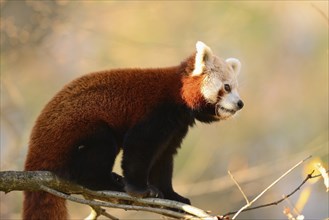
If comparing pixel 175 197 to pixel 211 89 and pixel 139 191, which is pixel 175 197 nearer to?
pixel 139 191

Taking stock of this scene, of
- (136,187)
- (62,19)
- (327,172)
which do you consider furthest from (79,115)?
(62,19)

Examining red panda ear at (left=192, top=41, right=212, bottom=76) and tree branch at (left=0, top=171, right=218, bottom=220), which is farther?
red panda ear at (left=192, top=41, right=212, bottom=76)

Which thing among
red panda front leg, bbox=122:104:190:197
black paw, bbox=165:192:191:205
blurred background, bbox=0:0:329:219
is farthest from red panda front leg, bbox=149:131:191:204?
blurred background, bbox=0:0:329:219

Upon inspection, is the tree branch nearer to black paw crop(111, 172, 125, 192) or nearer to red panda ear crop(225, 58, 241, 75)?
black paw crop(111, 172, 125, 192)

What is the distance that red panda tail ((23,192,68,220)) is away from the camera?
450 centimetres

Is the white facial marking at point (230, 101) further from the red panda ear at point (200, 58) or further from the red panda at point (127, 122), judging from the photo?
the red panda ear at point (200, 58)

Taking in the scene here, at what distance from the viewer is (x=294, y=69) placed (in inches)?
545

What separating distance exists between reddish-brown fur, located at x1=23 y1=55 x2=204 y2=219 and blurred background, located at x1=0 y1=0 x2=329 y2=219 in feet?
9.12

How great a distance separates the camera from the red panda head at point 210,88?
507cm

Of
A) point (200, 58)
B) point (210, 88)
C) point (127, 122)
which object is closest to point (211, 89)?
point (210, 88)

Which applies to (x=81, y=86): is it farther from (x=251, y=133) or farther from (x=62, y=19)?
(x=251, y=133)

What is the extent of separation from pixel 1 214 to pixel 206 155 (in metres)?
4.34

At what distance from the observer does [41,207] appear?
450 centimetres

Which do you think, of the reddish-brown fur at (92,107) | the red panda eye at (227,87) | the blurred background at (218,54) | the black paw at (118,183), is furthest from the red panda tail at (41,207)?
the blurred background at (218,54)
